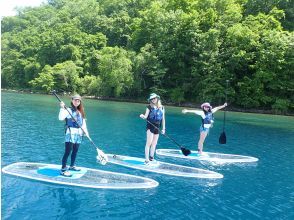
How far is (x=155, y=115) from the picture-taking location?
1399 cm

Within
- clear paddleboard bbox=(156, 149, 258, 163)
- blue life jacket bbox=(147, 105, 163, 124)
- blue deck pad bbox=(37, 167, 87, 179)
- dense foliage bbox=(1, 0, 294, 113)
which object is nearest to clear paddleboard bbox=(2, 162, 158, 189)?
blue deck pad bbox=(37, 167, 87, 179)

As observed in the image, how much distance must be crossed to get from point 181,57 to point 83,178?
6094 cm

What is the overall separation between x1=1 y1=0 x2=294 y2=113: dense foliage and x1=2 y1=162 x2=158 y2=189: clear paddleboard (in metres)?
50.6

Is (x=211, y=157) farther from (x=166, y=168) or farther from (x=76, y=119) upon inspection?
(x=76, y=119)

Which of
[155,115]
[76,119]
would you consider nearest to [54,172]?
[76,119]

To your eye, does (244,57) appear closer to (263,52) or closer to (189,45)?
(263,52)

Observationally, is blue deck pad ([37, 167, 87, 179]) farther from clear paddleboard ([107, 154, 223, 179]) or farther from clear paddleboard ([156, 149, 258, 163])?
clear paddleboard ([156, 149, 258, 163])

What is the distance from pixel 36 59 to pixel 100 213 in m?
96.3

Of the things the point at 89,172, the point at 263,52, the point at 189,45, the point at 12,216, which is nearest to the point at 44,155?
the point at 89,172

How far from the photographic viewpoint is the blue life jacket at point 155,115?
14.0 meters

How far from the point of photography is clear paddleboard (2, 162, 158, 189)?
11.4 m

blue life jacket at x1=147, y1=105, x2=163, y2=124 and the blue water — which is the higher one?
blue life jacket at x1=147, y1=105, x2=163, y2=124

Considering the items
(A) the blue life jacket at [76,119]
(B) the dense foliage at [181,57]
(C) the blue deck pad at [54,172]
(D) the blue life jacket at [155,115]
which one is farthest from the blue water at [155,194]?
(B) the dense foliage at [181,57]

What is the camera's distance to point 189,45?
6931 centimetres
